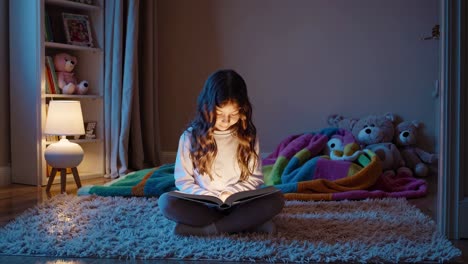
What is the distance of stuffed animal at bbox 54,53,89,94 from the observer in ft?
11.7

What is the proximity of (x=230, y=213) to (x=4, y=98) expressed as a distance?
226 cm

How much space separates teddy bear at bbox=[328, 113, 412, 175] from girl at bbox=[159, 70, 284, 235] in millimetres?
1698

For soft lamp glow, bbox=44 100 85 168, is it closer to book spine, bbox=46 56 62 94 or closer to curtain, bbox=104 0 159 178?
book spine, bbox=46 56 62 94

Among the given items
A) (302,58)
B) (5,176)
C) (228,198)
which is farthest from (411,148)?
(5,176)

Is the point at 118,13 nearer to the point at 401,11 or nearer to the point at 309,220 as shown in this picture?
the point at 401,11

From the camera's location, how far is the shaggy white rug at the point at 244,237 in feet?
5.37

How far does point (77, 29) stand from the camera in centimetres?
371

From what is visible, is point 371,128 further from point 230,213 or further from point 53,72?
point 53,72

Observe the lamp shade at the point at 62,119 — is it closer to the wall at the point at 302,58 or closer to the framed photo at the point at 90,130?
the framed photo at the point at 90,130

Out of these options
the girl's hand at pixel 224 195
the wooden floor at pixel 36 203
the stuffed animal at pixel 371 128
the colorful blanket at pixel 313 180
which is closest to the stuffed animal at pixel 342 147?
the colorful blanket at pixel 313 180

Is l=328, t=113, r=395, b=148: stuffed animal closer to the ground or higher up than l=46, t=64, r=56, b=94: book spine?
closer to the ground

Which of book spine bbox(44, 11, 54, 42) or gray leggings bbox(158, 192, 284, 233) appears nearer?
gray leggings bbox(158, 192, 284, 233)

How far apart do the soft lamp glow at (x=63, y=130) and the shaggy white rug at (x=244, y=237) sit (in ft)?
2.23

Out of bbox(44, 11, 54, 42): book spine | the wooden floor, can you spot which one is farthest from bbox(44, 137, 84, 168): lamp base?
bbox(44, 11, 54, 42): book spine
